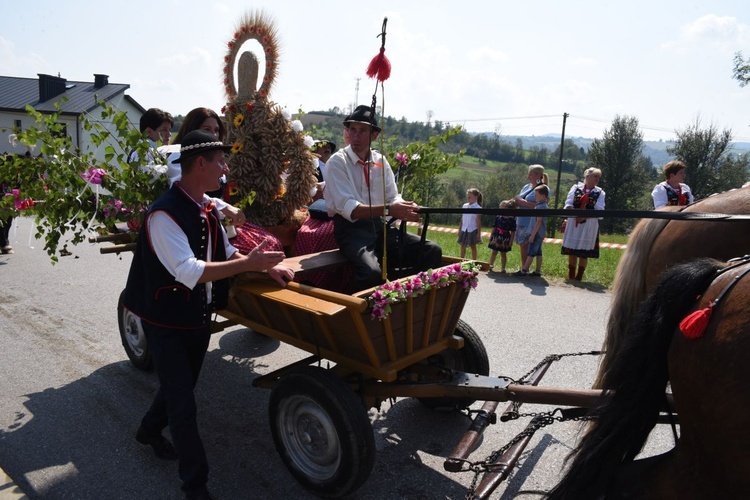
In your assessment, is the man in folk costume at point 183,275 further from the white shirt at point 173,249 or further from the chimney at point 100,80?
the chimney at point 100,80

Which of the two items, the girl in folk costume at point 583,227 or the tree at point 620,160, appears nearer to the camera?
the girl in folk costume at point 583,227

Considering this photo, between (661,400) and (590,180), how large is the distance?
21.8 feet

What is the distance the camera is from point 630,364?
188 cm

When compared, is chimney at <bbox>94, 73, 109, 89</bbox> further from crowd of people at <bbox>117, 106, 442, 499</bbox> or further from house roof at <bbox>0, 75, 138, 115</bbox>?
crowd of people at <bbox>117, 106, 442, 499</bbox>

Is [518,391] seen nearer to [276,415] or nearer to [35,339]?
[276,415]

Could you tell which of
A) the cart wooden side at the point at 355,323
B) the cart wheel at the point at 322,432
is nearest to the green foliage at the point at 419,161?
the cart wooden side at the point at 355,323

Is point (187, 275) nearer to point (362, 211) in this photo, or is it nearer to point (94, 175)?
point (362, 211)

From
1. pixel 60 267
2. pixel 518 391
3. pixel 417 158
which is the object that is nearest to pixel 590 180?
pixel 417 158

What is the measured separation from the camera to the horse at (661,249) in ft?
8.55

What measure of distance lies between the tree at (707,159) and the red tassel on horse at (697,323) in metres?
46.1

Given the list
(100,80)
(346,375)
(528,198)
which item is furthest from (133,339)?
(100,80)

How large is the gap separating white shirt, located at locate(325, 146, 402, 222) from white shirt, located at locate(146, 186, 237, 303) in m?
1.22

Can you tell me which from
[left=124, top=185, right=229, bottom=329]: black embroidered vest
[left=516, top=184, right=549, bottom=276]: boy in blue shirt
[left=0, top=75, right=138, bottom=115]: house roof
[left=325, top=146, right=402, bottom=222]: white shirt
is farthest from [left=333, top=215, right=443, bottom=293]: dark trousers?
[left=0, top=75, right=138, bottom=115]: house roof

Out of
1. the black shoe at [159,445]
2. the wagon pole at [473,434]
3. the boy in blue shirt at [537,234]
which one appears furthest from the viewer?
the boy in blue shirt at [537,234]
